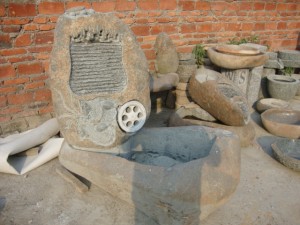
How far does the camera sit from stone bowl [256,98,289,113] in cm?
391

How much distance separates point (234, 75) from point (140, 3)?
5.29 ft

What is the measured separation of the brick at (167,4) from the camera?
3.86 metres

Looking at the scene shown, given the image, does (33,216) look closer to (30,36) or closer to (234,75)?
(30,36)

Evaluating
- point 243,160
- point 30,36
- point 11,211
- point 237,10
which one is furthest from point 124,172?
point 237,10

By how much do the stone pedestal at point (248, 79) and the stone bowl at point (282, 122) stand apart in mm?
548

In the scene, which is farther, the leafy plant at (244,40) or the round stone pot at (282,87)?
the leafy plant at (244,40)

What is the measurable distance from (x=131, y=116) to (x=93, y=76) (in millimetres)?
434

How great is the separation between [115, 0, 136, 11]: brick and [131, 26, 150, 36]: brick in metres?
0.26

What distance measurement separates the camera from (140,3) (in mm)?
3684

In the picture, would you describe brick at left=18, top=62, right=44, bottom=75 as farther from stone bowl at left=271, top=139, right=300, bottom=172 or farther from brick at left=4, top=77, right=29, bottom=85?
stone bowl at left=271, top=139, right=300, bottom=172

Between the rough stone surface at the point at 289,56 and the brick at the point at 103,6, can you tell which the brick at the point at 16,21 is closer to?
the brick at the point at 103,6

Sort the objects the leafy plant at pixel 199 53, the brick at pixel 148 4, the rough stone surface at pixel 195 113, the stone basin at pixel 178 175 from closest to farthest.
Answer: the stone basin at pixel 178 175 < the rough stone surface at pixel 195 113 < the brick at pixel 148 4 < the leafy plant at pixel 199 53

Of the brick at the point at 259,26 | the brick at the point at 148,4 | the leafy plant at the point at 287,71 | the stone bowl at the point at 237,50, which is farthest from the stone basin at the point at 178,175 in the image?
the brick at the point at 259,26

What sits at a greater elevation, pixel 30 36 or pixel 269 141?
pixel 30 36
